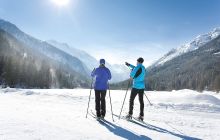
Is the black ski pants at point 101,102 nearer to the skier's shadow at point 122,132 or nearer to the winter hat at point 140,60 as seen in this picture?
the skier's shadow at point 122,132

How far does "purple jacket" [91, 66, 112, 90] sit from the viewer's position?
1171cm

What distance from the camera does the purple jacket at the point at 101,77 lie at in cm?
1171

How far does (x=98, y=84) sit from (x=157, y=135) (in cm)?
372

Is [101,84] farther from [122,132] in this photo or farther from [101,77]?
[122,132]

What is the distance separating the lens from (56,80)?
156 meters

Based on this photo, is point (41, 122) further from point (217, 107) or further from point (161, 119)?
point (217, 107)

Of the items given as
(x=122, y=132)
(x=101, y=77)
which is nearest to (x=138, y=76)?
(x=101, y=77)

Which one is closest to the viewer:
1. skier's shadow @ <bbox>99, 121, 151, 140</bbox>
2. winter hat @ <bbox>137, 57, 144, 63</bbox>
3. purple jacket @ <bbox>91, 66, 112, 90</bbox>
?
skier's shadow @ <bbox>99, 121, 151, 140</bbox>

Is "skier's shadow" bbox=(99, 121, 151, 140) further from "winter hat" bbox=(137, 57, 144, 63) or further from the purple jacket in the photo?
"winter hat" bbox=(137, 57, 144, 63)

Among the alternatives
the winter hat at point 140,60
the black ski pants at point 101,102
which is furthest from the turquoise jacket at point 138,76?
the black ski pants at point 101,102

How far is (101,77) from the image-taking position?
11.8 m

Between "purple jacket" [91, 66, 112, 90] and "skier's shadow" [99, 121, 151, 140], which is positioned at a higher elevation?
"purple jacket" [91, 66, 112, 90]

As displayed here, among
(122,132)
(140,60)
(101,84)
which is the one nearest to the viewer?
(122,132)

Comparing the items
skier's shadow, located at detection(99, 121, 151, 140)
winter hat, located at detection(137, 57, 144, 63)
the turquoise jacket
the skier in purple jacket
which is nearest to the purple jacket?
the skier in purple jacket
